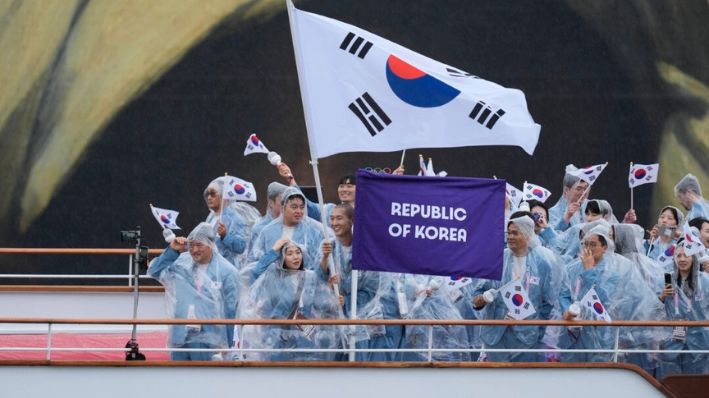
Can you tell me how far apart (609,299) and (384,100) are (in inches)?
82.6

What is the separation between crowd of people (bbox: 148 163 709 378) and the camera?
1152 centimetres

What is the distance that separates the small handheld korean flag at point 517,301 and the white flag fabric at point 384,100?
1.01 m

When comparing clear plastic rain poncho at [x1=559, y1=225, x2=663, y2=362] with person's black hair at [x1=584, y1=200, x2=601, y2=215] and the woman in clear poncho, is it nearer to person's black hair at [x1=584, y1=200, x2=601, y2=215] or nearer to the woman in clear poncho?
the woman in clear poncho

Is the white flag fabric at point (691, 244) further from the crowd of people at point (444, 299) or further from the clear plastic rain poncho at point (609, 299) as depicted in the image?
the clear plastic rain poncho at point (609, 299)

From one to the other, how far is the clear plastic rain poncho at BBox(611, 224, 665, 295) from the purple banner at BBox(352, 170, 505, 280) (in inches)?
47.8

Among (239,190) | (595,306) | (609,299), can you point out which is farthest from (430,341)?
(239,190)

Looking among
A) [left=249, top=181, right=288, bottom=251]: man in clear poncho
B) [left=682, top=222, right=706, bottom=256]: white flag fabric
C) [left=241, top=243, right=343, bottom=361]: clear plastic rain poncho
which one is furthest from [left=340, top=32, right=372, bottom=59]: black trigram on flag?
[left=682, top=222, right=706, bottom=256]: white flag fabric

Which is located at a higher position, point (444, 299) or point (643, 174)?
point (643, 174)

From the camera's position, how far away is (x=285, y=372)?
36.7 ft

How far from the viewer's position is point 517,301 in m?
11.5

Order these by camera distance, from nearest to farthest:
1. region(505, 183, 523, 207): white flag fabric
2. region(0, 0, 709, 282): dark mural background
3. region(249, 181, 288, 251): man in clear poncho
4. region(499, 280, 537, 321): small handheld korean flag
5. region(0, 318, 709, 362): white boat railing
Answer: region(0, 318, 709, 362): white boat railing
region(499, 280, 537, 321): small handheld korean flag
region(249, 181, 288, 251): man in clear poncho
region(505, 183, 523, 207): white flag fabric
region(0, 0, 709, 282): dark mural background

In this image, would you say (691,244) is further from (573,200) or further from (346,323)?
(346,323)

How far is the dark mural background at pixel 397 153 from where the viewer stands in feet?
52.6

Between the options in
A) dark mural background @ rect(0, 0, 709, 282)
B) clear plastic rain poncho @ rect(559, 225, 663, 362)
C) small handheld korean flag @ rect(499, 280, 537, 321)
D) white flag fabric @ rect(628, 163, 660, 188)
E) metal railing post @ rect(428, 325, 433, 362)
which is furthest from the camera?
dark mural background @ rect(0, 0, 709, 282)
